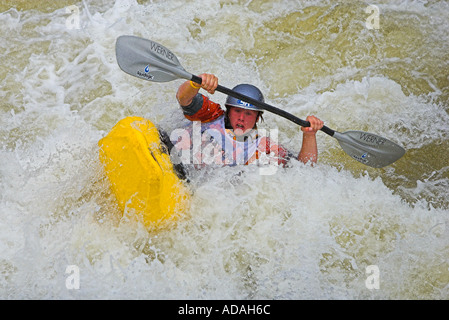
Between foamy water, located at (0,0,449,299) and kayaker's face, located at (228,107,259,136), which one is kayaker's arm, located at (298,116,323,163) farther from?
kayaker's face, located at (228,107,259,136)

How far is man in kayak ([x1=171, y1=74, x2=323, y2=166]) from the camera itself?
2920 millimetres

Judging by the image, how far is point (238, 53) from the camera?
4262 millimetres

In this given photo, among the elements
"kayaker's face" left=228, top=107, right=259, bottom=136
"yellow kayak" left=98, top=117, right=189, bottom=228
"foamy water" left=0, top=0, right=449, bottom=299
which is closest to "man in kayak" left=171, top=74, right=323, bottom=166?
"kayaker's face" left=228, top=107, right=259, bottom=136

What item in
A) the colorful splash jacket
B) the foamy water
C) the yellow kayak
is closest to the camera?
the yellow kayak

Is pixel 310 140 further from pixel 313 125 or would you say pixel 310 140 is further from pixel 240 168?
pixel 240 168

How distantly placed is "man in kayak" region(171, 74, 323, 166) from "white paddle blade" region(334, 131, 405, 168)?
0.33 metres

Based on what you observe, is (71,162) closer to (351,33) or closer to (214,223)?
(214,223)

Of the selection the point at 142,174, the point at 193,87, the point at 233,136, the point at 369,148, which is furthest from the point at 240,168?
the point at 369,148

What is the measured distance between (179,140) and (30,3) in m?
2.74

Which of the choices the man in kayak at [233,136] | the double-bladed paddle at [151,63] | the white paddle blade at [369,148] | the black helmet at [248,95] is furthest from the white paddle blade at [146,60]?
the white paddle blade at [369,148]

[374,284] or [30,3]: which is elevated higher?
[30,3]

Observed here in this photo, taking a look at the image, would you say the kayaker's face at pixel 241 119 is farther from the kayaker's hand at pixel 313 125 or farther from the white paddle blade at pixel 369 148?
the white paddle blade at pixel 369 148

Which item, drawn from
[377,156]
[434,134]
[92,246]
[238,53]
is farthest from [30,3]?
[434,134]

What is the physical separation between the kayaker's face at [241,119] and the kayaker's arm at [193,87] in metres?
0.33
